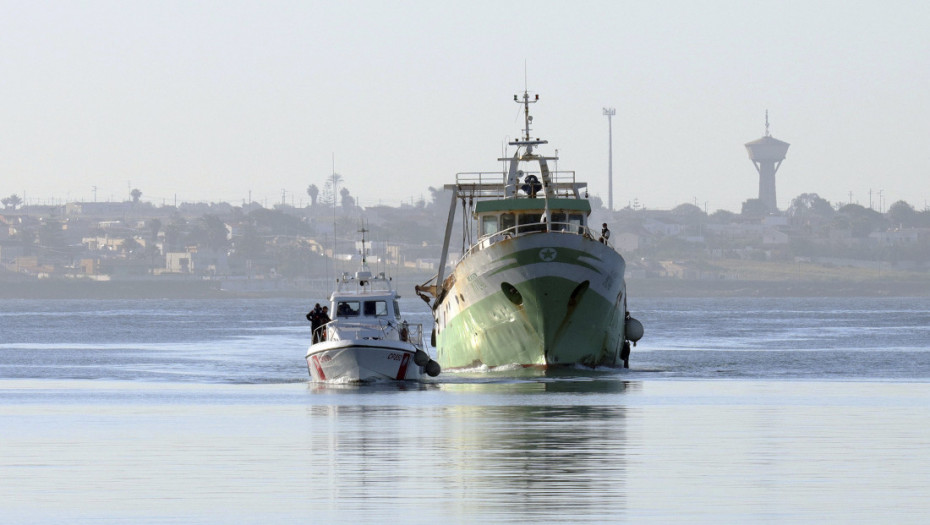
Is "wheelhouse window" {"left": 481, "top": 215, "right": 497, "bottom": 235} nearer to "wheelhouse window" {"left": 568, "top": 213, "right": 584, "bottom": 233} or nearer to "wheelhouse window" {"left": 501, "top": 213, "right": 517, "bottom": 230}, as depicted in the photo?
"wheelhouse window" {"left": 501, "top": 213, "right": 517, "bottom": 230}

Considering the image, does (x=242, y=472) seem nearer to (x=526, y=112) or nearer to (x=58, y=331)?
(x=526, y=112)

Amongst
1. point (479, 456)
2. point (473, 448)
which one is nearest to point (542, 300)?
point (473, 448)

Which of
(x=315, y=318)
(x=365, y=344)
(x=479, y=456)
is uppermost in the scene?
(x=315, y=318)

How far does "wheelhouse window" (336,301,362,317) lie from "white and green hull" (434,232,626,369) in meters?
6.12

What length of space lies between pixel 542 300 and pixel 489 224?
6.51 metres

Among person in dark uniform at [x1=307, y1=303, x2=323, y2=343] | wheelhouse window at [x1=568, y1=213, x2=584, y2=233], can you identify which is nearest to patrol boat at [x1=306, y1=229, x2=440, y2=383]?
person in dark uniform at [x1=307, y1=303, x2=323, y2=343]

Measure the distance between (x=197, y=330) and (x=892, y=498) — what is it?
411ft

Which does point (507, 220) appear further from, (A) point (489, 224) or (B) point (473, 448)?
(B) point (473, 448)

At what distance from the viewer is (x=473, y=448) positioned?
106 feet

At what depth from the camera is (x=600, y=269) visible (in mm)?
62406

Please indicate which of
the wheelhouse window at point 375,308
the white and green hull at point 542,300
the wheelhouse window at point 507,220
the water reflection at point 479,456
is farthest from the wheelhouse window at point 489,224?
the water reflection at point 479,456

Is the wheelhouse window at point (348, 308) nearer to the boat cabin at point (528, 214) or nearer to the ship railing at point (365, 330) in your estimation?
the ship railing at point (365, 330)

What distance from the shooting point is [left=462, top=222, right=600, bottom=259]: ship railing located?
62312 millimetres

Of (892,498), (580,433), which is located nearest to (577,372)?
(580,433)
